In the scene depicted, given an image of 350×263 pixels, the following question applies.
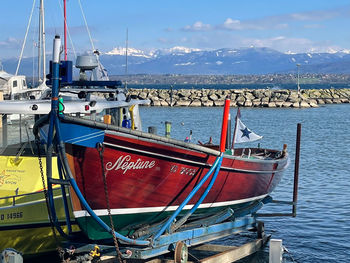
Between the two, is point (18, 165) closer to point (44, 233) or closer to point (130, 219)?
point (44, 233)

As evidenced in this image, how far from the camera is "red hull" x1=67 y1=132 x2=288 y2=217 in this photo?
1109cm

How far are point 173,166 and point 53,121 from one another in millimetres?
2599

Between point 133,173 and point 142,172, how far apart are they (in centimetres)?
20

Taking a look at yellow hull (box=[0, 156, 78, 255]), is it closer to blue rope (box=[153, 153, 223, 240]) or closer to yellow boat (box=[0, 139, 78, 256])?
yellow boat (box=[0, 139, 78, 256])

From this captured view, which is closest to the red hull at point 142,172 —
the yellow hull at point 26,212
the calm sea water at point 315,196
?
the yellow hull at point 26,212

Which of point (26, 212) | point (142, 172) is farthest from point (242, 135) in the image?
point (26, 212)

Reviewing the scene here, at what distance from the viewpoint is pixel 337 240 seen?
17.3 meters

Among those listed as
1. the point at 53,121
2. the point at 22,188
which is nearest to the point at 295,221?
the point at 22,188

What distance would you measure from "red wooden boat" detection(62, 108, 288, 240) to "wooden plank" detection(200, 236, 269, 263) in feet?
3.52

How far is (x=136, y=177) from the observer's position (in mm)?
11602

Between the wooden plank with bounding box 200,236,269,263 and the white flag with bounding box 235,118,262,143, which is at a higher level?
the white flag with bounding box 235,118,262,143

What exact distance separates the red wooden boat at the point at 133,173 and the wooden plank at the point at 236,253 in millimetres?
1074

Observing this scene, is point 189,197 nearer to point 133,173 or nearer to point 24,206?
point 133,173

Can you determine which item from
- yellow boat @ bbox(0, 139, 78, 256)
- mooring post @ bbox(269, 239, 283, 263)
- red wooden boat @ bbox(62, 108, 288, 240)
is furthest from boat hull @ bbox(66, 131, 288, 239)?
mooring post @ bbox(269, 239, 283, 263)
